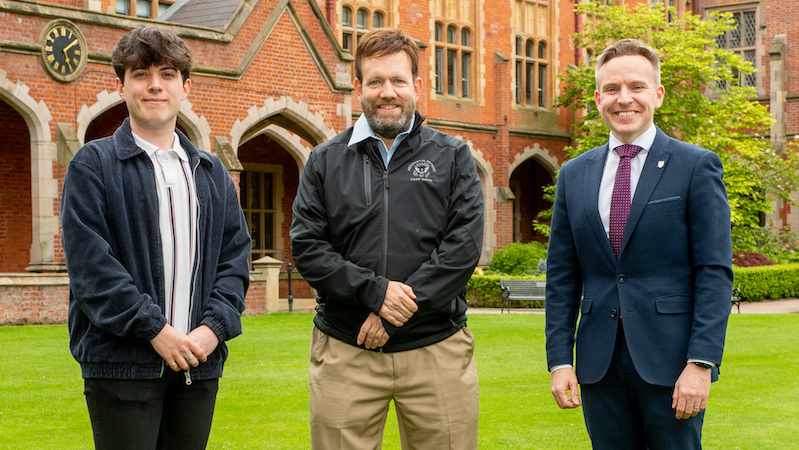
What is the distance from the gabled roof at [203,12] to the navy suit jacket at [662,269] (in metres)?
14.1

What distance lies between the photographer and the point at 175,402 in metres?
3.16

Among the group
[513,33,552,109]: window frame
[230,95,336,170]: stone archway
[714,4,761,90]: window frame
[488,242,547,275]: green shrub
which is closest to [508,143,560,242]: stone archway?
[513,33,552,109]: window frame

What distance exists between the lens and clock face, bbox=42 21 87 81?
47.9 feet

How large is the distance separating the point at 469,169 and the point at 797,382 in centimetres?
636

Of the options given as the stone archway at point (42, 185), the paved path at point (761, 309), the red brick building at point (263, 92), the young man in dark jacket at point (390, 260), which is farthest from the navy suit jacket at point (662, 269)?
the paved path at point (761, 309)

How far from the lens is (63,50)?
14789mm

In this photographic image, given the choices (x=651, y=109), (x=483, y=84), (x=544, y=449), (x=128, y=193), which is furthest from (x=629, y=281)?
(x=483, y=84)

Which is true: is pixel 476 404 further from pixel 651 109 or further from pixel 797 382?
pixel 797 382

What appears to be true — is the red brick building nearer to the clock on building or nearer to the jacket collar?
the clock on building

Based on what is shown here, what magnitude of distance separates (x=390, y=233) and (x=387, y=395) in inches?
22.5

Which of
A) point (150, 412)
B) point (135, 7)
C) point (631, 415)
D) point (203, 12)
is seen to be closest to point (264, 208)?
point (135, 7)

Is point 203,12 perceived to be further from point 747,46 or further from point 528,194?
point 747,46

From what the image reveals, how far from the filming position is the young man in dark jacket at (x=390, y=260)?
11.1 ft

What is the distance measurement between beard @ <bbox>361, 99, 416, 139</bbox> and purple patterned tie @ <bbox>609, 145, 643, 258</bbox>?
745 millimetres
